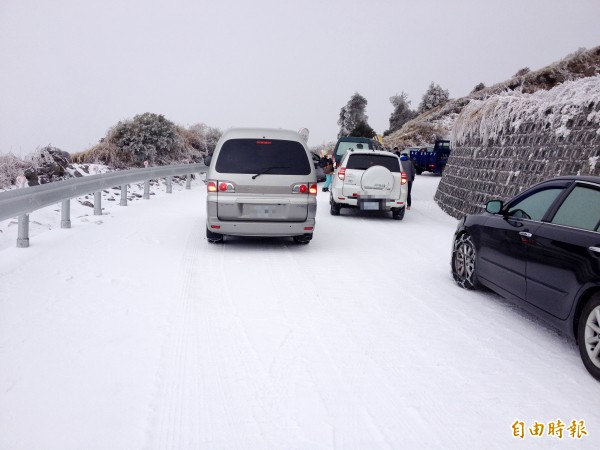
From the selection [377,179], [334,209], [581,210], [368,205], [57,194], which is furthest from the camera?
[334,209]

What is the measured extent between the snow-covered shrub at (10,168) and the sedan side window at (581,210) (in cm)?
1119

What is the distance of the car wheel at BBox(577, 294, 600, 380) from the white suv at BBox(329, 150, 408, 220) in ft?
29.6

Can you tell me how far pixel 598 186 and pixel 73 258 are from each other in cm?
667

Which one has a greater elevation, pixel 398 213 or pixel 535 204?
pixel 535 204

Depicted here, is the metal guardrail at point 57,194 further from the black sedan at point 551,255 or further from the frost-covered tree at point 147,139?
the frost-covered tree at point 147,139

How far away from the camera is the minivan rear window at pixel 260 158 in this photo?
898 centimetres

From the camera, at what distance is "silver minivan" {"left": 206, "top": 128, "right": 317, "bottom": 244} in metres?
8.83

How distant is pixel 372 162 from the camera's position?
13961mm

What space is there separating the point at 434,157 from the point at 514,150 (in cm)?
2041

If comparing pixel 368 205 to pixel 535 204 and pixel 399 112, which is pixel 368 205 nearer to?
pixel 535 204

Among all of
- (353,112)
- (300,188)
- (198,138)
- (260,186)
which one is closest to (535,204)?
(300,188)

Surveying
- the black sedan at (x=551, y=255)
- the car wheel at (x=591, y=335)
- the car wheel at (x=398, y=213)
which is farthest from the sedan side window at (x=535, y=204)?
the car wheel at (x=398, y=213)

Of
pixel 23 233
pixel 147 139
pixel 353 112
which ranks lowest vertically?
pixel 23 233

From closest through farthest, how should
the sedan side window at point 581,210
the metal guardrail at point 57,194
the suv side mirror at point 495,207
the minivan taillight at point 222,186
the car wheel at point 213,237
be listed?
the sedan side window at point 581,210 < the suv side mirror at point 495,207 < the metal guardrail at point 57,194 < the minivan taillight at point 222,186 < the car wheel at point 213,237
